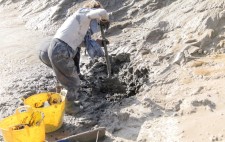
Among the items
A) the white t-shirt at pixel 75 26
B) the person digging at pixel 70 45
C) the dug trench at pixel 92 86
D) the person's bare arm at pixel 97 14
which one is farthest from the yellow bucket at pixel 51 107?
the person's bare arm at pixel 97 14

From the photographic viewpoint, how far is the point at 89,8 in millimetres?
5707

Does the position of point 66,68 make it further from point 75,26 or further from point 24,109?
point 24,109

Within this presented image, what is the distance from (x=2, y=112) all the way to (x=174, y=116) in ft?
8.75

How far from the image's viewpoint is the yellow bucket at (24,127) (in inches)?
183

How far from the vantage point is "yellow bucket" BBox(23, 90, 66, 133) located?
524cm

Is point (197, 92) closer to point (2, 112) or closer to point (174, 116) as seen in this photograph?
point (174, 116)

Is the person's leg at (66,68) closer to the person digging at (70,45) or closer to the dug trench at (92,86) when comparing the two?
the person digging at (70,45)


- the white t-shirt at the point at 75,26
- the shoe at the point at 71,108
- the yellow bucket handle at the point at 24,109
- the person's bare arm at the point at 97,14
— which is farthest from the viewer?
the shoe at the point at 71,108

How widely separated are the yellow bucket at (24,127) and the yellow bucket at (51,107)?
188mm

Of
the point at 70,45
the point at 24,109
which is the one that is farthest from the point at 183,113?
the point at 24,109

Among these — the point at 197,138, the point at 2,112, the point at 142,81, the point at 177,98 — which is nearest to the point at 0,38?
the point at 2,112

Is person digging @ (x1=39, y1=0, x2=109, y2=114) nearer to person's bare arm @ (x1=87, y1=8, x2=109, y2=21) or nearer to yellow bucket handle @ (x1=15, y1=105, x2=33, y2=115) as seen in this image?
person's bare arm @ (x1=87, y1=8, x2=109, y2=21)

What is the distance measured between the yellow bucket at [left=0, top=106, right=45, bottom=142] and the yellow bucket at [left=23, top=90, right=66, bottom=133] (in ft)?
0.62

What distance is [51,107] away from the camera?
5215 millimetres
